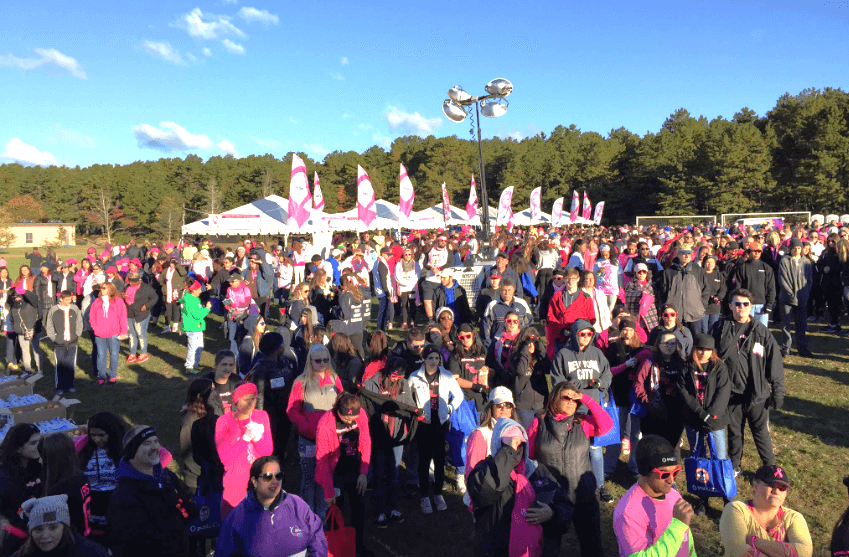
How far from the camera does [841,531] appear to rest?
2.56 meters

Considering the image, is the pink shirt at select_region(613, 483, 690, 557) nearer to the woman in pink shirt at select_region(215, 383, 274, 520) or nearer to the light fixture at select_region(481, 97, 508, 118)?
the woman in pink shirt at select_region(215, 383, 274, 520)

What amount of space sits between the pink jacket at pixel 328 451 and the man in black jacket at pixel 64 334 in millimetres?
6304

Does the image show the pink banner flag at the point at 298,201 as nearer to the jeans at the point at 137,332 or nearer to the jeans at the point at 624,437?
the jeans at the point at 137,332

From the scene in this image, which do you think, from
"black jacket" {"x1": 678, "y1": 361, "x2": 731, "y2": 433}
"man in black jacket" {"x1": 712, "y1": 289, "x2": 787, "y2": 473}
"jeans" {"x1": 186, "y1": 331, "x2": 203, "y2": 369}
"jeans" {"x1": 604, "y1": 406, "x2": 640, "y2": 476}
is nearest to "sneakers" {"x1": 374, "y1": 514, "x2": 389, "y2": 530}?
"jeans" {"x1": 604, "y1": 406, "x2": 640, "y2": 476}

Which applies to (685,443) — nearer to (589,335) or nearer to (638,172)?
(589,335)

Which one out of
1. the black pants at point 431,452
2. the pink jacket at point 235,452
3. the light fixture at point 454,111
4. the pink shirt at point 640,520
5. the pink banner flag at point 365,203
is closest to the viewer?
the pink shirt at point 640,520

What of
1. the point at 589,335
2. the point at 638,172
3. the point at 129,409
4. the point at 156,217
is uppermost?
the point at 638,172

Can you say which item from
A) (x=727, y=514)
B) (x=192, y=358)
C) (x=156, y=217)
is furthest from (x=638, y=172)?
(x=727, y=514)

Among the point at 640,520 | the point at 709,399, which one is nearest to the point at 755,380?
the point at 709,399

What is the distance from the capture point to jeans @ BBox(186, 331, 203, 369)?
31.5 feet

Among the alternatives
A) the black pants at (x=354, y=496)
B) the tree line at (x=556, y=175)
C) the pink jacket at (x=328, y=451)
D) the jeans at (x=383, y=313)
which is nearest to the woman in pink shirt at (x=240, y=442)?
the pink jacket at (x=328, y=451)

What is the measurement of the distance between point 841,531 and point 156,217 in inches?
2784

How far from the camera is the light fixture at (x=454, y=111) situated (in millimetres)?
14727

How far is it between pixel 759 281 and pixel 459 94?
8479 mm
